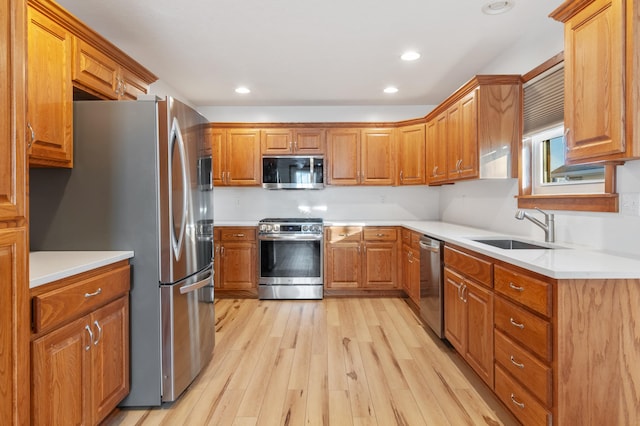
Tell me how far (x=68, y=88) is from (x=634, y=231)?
3.20 m

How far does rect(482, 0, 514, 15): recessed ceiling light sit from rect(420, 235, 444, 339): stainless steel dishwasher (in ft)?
5.54

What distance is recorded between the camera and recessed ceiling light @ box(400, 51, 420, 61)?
9.85 ft

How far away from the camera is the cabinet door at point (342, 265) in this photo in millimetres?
4148

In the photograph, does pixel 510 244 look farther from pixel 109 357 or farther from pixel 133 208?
pixel 109 357

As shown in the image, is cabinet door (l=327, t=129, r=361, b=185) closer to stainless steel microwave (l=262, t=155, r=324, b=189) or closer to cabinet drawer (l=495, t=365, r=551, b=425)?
stainless steel microwave (l=262, t=155, r=324, b=189)

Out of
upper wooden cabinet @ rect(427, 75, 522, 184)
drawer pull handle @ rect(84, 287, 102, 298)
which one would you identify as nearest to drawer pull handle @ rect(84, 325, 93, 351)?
drawer pull handle @ rect(84, 287, 102, 298)

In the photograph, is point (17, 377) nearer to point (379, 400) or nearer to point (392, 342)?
point (379, 400)

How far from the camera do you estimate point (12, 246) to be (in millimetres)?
1122

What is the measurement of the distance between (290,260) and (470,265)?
231cm

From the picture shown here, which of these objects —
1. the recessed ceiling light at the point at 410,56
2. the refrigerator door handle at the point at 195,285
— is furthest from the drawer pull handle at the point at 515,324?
the recessed ceiling light at the point at 410,56

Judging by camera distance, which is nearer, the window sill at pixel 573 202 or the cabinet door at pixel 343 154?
the window sill at pixel 573 202

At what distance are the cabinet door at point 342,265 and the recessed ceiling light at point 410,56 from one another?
2098 millimetres

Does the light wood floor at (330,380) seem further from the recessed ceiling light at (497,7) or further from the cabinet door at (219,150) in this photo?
the recessed ceiling light at (497,7)

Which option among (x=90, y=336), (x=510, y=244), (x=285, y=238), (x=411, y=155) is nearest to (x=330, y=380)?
(x=90, y=336)
